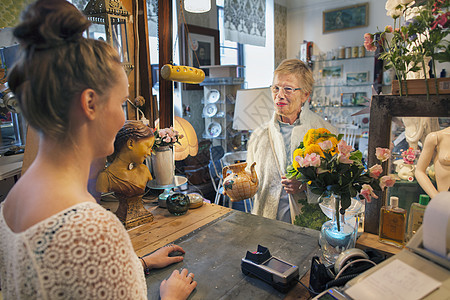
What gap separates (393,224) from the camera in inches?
48.2

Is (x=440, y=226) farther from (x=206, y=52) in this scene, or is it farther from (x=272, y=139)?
(x=206, y=52)

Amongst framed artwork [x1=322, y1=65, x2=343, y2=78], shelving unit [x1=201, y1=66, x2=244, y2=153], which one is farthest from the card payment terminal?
framed artwork [x1=322, y1=65, x2=343, y2=78]

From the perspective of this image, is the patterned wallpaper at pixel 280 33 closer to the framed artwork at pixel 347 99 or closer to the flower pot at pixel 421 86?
the framed artwork at pixel 347 99

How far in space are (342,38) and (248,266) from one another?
587 cm

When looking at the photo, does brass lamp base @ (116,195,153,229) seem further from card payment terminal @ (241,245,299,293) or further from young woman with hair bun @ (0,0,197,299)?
young woman with hair bun @ (0,0,197,299)

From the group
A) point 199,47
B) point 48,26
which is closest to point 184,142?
point 48,26

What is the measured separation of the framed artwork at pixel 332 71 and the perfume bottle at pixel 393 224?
204 inches

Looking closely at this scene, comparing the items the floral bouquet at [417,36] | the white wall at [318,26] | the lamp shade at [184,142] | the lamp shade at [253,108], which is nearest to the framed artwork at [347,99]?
the white wall at [318,26]

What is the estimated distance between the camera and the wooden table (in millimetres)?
1032

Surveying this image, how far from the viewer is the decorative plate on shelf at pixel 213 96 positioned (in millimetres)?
4578

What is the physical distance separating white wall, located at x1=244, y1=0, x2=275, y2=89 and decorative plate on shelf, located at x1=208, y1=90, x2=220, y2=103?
171 cm

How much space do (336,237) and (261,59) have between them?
18.7 ft

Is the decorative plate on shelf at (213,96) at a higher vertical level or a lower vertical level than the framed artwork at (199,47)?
lower

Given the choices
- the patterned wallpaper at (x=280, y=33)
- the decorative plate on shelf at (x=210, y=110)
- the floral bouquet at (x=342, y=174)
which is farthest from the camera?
the patterned wallpaper at (x=280, y=33)
